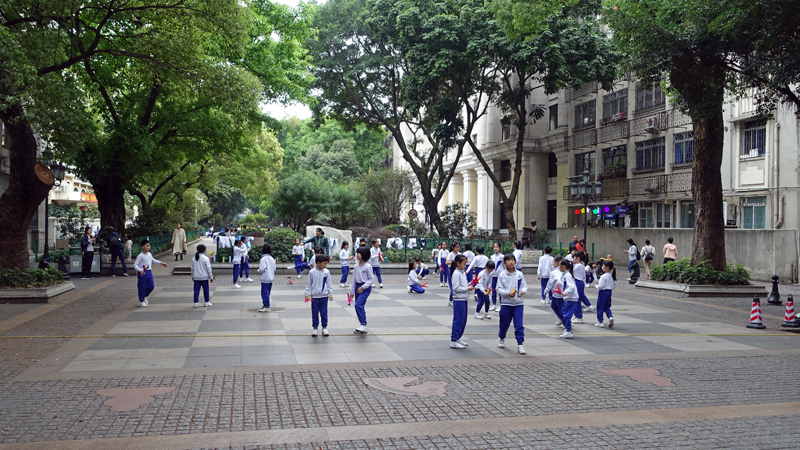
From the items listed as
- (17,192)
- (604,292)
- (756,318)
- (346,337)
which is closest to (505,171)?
(756,318)

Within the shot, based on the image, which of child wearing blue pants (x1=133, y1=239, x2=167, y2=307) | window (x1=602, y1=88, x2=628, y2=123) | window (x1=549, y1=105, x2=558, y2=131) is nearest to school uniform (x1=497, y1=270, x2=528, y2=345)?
child wearing blue pants (x1=133, y1=239, x2=167, y2=307)

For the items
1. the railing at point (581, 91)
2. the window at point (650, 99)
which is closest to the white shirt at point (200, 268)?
the window at point (650, 99)

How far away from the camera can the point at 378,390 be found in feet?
23.9

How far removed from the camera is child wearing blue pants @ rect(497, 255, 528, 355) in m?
9.56

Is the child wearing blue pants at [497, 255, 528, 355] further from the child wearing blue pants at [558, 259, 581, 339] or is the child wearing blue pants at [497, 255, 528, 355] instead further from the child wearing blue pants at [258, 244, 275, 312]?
the child wearing blue pants at [258, 244, 275, 312]

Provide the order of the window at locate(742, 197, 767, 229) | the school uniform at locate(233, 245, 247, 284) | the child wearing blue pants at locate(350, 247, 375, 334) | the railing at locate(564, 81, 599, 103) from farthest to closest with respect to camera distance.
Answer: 1. the railing at locate(564, 81, 599, 103)
2. the window at locate(742, 197, 767, 229)
3. the school uniform at locate(233, 245, 247, 284)
4. the child wearing blue pants at locate(350, 247, 375, 334)

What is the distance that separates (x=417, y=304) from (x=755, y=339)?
7.53m

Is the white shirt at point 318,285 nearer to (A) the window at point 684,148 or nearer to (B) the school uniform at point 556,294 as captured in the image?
(B) the school uniform at point 556,294

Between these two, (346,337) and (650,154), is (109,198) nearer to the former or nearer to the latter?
(346,337)

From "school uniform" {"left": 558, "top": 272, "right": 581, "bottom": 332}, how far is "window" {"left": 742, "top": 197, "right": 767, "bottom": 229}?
55.0 ft

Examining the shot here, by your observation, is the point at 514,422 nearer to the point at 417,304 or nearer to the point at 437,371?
the point at 437,371

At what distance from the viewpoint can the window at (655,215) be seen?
2898cm

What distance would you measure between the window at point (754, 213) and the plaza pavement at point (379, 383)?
1217 cm

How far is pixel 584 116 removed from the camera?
35.0 m
